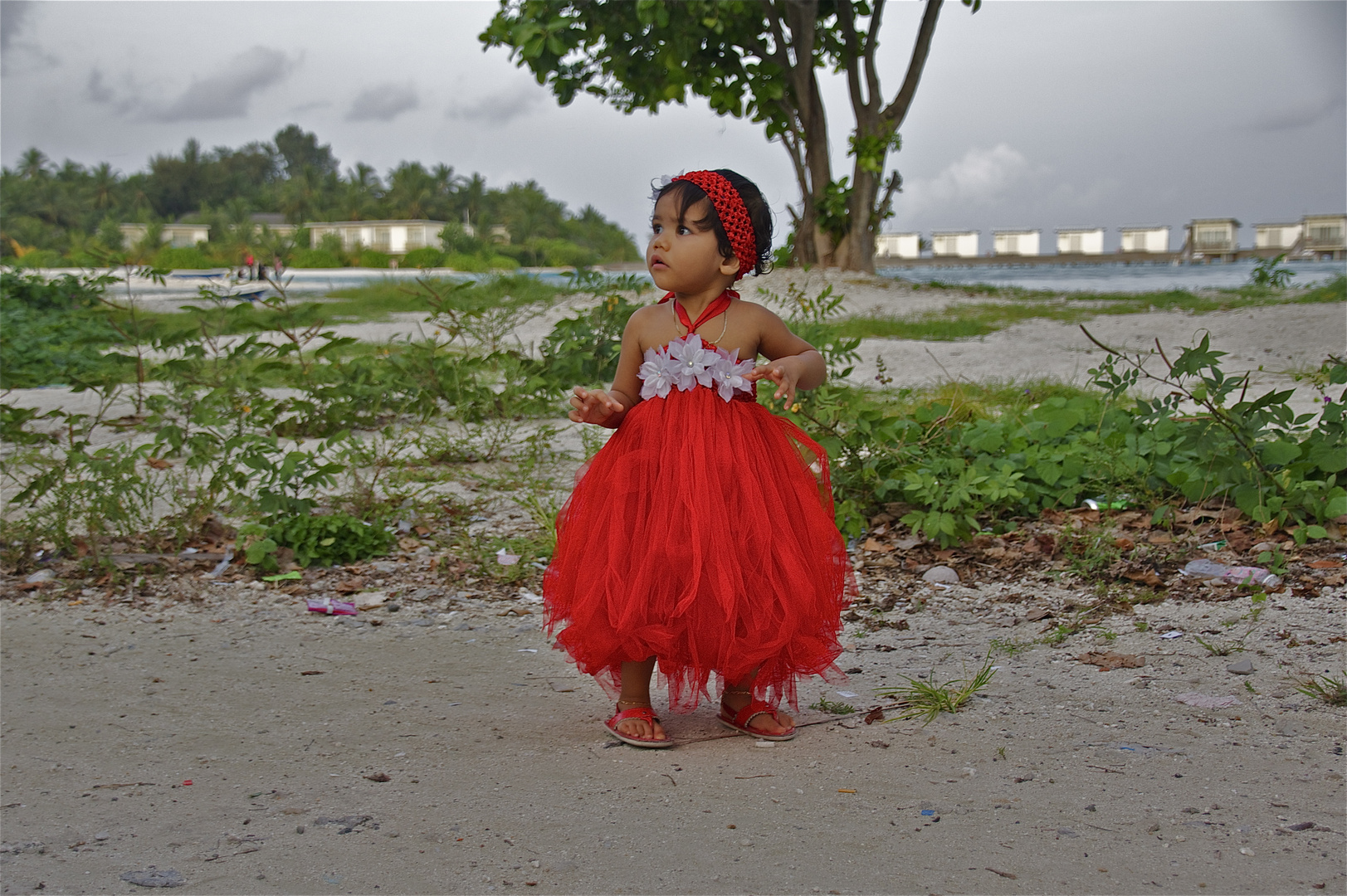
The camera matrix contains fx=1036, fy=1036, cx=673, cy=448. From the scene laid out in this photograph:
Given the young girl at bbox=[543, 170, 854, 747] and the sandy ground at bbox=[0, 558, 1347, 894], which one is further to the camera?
the young girl at bbox=[543, 170, 854, 747]

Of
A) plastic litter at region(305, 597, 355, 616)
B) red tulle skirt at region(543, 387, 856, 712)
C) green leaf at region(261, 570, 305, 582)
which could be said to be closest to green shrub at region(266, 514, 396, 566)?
green leaf at region(261, 570, 305, 582)

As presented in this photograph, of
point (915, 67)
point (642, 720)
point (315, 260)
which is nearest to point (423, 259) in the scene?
point (315, 260)

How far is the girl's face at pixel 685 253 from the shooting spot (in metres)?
2.42

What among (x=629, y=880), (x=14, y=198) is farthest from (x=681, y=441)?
(x=14, y=198)

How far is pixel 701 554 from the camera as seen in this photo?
2.26 meters

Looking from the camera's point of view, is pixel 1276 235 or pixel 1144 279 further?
pixel 1276 235

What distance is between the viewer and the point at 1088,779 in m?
2.10

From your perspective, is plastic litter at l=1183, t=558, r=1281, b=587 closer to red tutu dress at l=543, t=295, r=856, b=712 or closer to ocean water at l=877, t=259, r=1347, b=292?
red tutu dress at l=543, t=295, r=856, b=712

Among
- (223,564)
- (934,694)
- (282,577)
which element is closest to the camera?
(934,694)

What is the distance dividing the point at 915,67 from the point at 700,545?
14.8 m

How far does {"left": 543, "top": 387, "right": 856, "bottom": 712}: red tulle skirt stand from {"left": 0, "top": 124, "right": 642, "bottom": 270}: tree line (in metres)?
34.4

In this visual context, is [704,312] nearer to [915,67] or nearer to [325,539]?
[325,539]

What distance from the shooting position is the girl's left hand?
7.52 feet

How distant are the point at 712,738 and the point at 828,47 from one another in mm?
15098
